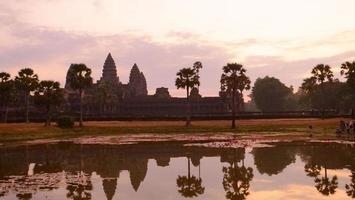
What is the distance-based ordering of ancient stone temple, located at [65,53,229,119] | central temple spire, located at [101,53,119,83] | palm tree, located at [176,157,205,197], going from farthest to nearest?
central temple spire, located at [101,53,119,83], ancient stone temple, located at [65,53,229,119], palm tree, located at [176,157,205,197]

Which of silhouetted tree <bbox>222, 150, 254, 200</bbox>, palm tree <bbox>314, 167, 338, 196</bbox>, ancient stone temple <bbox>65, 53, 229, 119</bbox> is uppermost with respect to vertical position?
ancient stone temple <bbox>65, 53, 229, 119</bbox>

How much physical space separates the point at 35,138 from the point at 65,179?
34.1 m

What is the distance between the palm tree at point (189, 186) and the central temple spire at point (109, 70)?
152 m

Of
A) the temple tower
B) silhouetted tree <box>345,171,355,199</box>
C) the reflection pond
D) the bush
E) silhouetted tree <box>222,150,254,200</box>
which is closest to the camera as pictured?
silhouetted tree <box>345,171,355,199</box>

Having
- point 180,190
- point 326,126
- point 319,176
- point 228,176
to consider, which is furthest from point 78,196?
point 326,126

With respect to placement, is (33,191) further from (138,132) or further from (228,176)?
(138,132)

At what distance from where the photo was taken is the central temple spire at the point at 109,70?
17312 cm

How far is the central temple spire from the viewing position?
173 metres

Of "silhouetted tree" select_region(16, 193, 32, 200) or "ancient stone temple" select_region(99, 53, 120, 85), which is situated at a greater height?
"ancient stone temple" select_region(99, 53, 120, 85)

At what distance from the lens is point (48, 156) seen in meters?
34.1

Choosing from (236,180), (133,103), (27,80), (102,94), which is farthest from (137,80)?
(236,180)

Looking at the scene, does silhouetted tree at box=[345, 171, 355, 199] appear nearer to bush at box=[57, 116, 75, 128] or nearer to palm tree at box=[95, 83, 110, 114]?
bush at box=[57, 116, 75, 128]

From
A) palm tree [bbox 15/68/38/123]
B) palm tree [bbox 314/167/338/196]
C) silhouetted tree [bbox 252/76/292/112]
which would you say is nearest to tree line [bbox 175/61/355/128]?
silhouetted tree [bbox 252/76/292/112]

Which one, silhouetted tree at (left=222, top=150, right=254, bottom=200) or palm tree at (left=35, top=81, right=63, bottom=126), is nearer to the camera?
silhouetted tree at (left=222, top=150, right=254, bottom=200)
